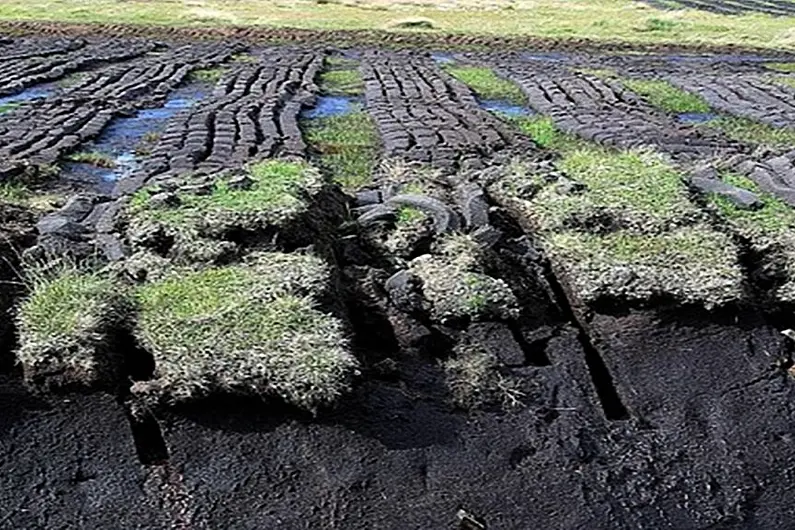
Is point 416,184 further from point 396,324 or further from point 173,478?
point 173,478

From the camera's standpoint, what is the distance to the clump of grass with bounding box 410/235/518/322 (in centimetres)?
547

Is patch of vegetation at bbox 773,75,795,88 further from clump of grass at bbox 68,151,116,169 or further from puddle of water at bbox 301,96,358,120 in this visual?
clump of grass at bbox 68,151,116,169

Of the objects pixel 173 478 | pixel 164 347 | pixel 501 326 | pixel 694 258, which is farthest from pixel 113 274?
pixel 694 258

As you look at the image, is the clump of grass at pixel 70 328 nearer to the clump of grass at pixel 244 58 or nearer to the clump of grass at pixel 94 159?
the clump of grass at pixel 94 159

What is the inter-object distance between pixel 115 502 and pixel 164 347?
2.42 ft

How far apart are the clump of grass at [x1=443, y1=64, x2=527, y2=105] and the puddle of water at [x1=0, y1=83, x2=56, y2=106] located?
5.42m

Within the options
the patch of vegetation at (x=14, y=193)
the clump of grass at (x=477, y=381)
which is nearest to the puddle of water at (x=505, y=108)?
the patch of vegetation at (x=14, y=193)

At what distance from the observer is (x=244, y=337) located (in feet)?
15.5

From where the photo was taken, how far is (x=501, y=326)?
18.0ft

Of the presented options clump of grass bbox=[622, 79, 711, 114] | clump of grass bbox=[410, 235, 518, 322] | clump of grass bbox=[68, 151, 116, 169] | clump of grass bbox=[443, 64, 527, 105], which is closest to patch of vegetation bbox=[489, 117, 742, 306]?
clump of grass bbox=[410, 235, 518, 322]

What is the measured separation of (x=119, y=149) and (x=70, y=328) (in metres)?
5.38

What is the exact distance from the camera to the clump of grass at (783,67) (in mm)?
18188

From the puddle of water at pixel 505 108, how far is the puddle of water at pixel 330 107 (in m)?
1.61

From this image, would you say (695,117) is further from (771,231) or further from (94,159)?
(94,159)
